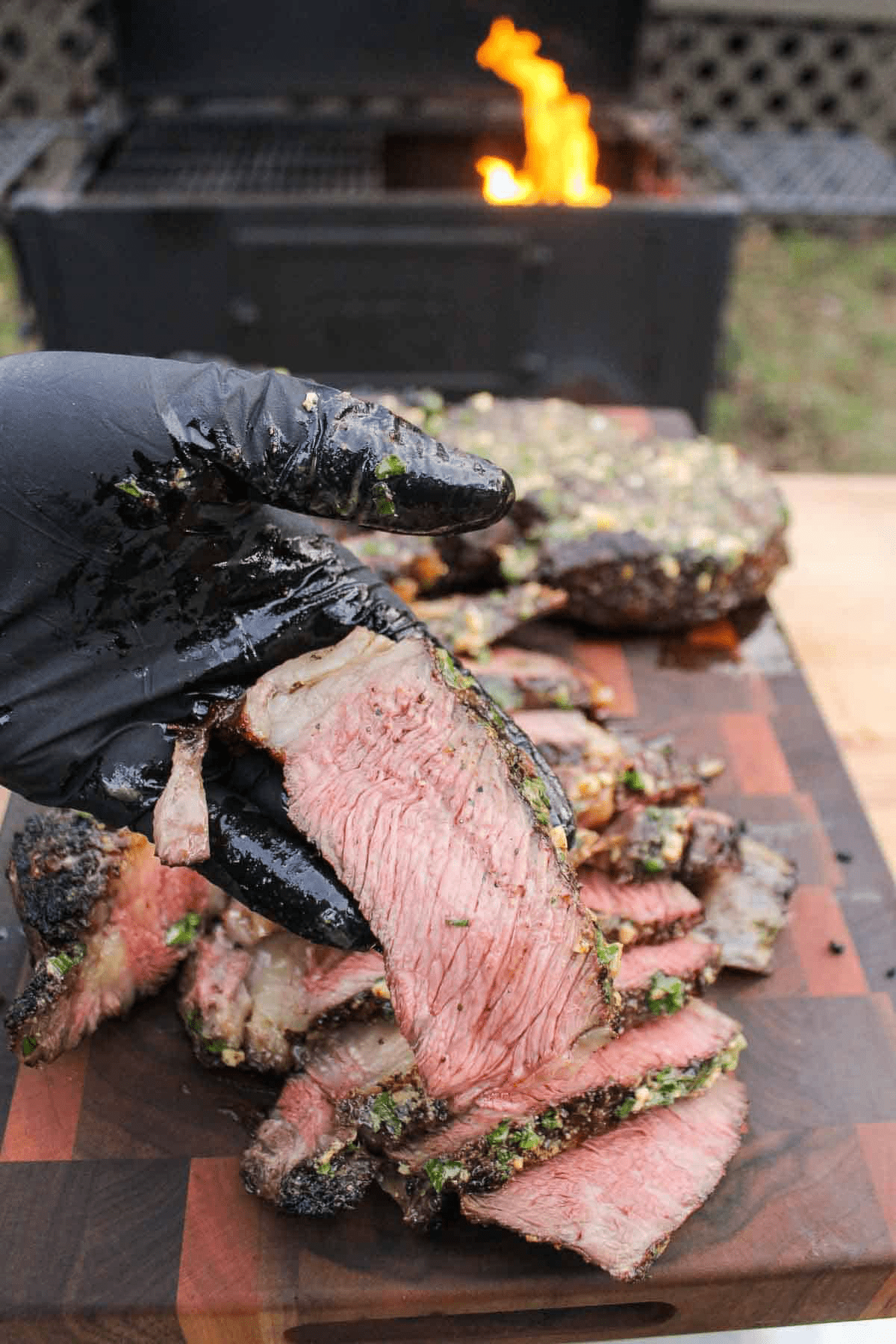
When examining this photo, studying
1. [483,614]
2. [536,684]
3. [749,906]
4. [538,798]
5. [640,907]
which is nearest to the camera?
[538,798]

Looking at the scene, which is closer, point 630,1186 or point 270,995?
point 630,1186

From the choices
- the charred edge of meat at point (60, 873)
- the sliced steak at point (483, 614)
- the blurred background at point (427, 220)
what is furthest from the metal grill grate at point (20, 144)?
the charred edge of meat at point (60, 873)

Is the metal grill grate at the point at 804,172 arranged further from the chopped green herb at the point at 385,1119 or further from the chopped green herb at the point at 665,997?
the chopped green herb at the point at 385,1119

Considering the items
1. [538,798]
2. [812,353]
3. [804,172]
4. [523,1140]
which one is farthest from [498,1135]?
[812,353]

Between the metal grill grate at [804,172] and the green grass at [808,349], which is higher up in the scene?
the metal grill grate at [804,172]

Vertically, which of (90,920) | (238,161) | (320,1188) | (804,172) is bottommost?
(320,1188)

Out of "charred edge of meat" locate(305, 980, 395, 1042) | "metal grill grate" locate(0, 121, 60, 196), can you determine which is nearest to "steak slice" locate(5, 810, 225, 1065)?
"charred edge of meat" locate(305, 980, 395, 1042)

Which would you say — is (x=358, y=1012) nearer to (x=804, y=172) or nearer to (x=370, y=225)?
(x=370, y=225)

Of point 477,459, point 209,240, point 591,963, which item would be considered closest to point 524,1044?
point 591,963
